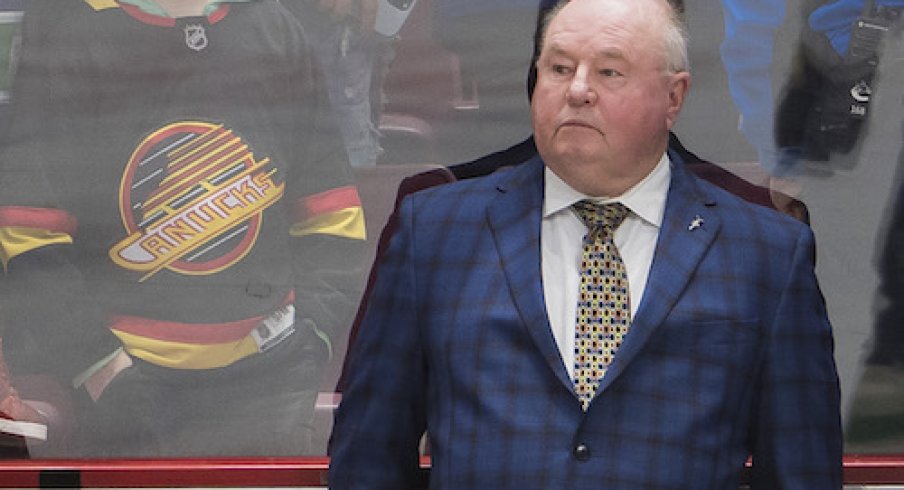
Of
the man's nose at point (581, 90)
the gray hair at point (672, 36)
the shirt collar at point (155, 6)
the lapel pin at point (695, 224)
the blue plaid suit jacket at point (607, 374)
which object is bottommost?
the blue plaid suit jacket at point (607, 374)

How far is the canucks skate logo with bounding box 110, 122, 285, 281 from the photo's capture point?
9.12ft

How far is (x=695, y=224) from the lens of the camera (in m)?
1.99

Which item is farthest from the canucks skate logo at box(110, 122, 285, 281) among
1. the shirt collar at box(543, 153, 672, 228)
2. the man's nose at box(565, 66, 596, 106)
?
the man's nose at box(565, 66, 596, 106)

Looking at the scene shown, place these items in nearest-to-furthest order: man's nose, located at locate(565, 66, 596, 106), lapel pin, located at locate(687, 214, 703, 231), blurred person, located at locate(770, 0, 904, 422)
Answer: man's nose, located at locate(565, 66, 596, 106), lapel pin, located at locate(687, 214, 703, 231), blurred person, located at locate(770, 0, 904, 422)

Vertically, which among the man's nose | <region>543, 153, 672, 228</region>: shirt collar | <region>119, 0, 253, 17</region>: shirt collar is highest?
<region>119, 0, 253, 17</region>: shirt collar

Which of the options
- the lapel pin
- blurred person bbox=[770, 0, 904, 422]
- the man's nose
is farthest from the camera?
blurred person bbox=[770, 0, 904, 422]

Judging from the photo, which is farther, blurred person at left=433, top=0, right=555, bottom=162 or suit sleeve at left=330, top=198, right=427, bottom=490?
blurred person at left=433, top=0, right=555, bottom=162

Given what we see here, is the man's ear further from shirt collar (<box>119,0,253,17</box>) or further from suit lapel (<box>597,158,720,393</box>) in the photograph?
shirt collar (<box>119,0,253,17</box>)

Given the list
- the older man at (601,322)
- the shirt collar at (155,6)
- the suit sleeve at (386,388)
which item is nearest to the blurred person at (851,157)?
the older man at (601,322)

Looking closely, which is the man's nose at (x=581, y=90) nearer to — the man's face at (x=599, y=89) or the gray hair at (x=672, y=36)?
the man's face at (x=599, y=89)

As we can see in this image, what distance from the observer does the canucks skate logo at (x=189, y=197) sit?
2.78 meters

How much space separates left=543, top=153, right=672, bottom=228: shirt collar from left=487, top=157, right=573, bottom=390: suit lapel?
24mm

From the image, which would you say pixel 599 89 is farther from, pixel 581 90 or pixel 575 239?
pixel 575 239

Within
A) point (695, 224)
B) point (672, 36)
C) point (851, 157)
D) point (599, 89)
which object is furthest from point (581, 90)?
point (851, 157)
